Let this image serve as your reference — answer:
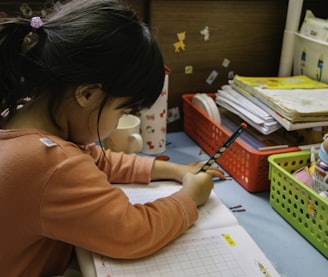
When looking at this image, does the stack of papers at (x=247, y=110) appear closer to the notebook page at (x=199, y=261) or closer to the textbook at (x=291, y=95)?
the textbook at (x=291, y=95)

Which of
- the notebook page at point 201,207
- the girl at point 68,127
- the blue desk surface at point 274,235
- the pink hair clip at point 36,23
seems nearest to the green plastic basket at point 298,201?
the blue desk surface at point 274,235

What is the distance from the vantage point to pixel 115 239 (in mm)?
584

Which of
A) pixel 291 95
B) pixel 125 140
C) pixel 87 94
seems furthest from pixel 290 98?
pixel 87 94

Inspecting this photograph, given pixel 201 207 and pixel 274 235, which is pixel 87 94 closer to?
pixel 201 207

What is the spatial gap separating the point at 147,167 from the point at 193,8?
48cm

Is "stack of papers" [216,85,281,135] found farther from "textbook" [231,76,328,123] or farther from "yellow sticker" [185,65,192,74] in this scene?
"yellow sticker" [185,65,192,74]

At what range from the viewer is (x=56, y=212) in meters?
0.55

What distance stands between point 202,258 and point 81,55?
33 cm

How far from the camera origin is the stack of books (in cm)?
86

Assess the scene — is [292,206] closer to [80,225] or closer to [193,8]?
[80,225]

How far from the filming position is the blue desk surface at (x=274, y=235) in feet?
2.18

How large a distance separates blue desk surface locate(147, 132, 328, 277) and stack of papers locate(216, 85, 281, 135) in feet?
0.44

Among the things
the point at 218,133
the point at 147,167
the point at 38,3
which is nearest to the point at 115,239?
the point at 147,167

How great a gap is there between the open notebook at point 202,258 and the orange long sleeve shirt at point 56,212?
0.6 inches
